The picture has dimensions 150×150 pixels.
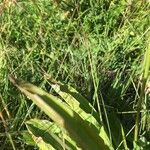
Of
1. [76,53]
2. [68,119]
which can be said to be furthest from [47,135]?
[76,53]

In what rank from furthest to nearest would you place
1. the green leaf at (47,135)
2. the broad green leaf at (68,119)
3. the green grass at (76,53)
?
the green grass at (76,53), the green leaf at (47,135), the broad green leaf at (68,119)

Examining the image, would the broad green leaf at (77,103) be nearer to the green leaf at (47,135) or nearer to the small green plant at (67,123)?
the small green plant at (67,123)


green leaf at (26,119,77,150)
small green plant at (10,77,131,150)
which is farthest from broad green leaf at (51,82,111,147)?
green leaf at (26,119,77,150)

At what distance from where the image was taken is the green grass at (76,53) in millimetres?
1777

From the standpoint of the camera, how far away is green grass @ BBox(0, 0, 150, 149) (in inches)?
70.0

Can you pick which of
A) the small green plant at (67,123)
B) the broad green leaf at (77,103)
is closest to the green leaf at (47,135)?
the small green plant at (67,123)

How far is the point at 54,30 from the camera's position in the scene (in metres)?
2.19

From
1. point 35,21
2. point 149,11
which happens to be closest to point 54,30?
point 35,21

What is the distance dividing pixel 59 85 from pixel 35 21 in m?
0.70

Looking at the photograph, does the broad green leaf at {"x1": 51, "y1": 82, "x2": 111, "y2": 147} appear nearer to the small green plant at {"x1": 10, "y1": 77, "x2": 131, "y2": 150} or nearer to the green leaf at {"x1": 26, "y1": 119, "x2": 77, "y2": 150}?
the small green plant at {"x1": 10, "y1": 77, "x2": 131, "y2": 150}

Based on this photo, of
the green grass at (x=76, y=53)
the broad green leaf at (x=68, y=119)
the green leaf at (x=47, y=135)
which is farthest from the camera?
the green grass at (x=76, y=53)

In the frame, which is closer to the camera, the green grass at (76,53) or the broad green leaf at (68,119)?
the broad green leaf at (68,119)

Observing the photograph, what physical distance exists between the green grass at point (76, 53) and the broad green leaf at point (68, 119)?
8cm

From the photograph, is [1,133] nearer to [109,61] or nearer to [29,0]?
[109,61]
